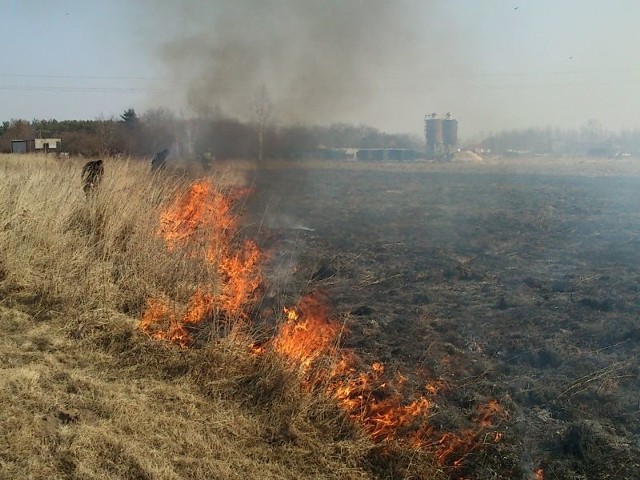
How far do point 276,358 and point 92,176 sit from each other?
4733 millimetres

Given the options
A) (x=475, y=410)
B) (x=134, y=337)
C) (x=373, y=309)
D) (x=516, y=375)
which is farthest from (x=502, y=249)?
(x=134, y=337)

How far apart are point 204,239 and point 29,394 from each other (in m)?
3.02

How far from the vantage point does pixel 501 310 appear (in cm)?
668

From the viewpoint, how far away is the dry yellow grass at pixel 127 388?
127 inches

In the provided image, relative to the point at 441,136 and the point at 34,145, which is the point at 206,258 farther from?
the point at 441,136

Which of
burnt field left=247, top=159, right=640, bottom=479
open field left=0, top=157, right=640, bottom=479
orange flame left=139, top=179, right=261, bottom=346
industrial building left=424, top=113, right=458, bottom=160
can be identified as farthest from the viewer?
industrial building left=424, top=113, right=458, bottom=160

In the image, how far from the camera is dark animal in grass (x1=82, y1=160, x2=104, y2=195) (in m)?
7.37

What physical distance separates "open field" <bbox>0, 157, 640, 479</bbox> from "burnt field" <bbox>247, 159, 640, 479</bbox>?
0.08ft

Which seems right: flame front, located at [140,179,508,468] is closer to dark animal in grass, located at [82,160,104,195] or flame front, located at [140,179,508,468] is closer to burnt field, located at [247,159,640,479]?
burnt field, located at [247,159,640,479]

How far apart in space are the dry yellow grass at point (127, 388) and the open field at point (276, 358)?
0.6 inches

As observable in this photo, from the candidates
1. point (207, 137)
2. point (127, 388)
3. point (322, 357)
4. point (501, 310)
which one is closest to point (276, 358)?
point (322, 357)

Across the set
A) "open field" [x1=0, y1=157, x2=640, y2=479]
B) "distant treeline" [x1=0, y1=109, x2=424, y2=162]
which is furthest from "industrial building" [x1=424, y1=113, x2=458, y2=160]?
"open field" [x1=0, y1=157, x2=640, y2=479]

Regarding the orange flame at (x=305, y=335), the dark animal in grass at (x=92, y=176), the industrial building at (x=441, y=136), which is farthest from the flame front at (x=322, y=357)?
the industrial building at (x=441, y=136)

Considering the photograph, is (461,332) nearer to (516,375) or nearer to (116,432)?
(516,375)
